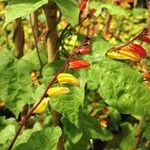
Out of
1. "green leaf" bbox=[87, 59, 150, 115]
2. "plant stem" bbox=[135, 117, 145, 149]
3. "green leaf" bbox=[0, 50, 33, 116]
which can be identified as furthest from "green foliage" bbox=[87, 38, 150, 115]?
"plant stem" bbox=[135, 117, 145, 149]

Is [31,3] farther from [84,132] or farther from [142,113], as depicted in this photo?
[84,132]

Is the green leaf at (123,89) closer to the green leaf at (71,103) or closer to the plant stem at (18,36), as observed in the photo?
the green leaf at (71,103)

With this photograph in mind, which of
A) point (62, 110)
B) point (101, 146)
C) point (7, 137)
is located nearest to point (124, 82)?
point (62, 110)

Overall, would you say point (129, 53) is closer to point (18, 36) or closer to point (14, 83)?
point (14, 83)

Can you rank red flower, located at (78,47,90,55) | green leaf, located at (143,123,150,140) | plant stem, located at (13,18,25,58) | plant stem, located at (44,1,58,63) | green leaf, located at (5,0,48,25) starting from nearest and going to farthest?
1. green leaf, located at (5,0,48,25)
2. red flower, located at (78,47,90,55)
3. plant stem, located at (44,1,58,63)
4. plant stem, located at (13,18,25,58)
5. green leaf, located at (143,123,150,140)

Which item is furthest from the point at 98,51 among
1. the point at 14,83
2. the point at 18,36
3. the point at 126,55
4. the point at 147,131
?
the point at 147,131

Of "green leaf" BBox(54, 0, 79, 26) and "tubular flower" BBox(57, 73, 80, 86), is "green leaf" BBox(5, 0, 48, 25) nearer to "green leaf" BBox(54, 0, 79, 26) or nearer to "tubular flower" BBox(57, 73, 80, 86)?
"green leaf" BBox(54, 0, 79, 26)
